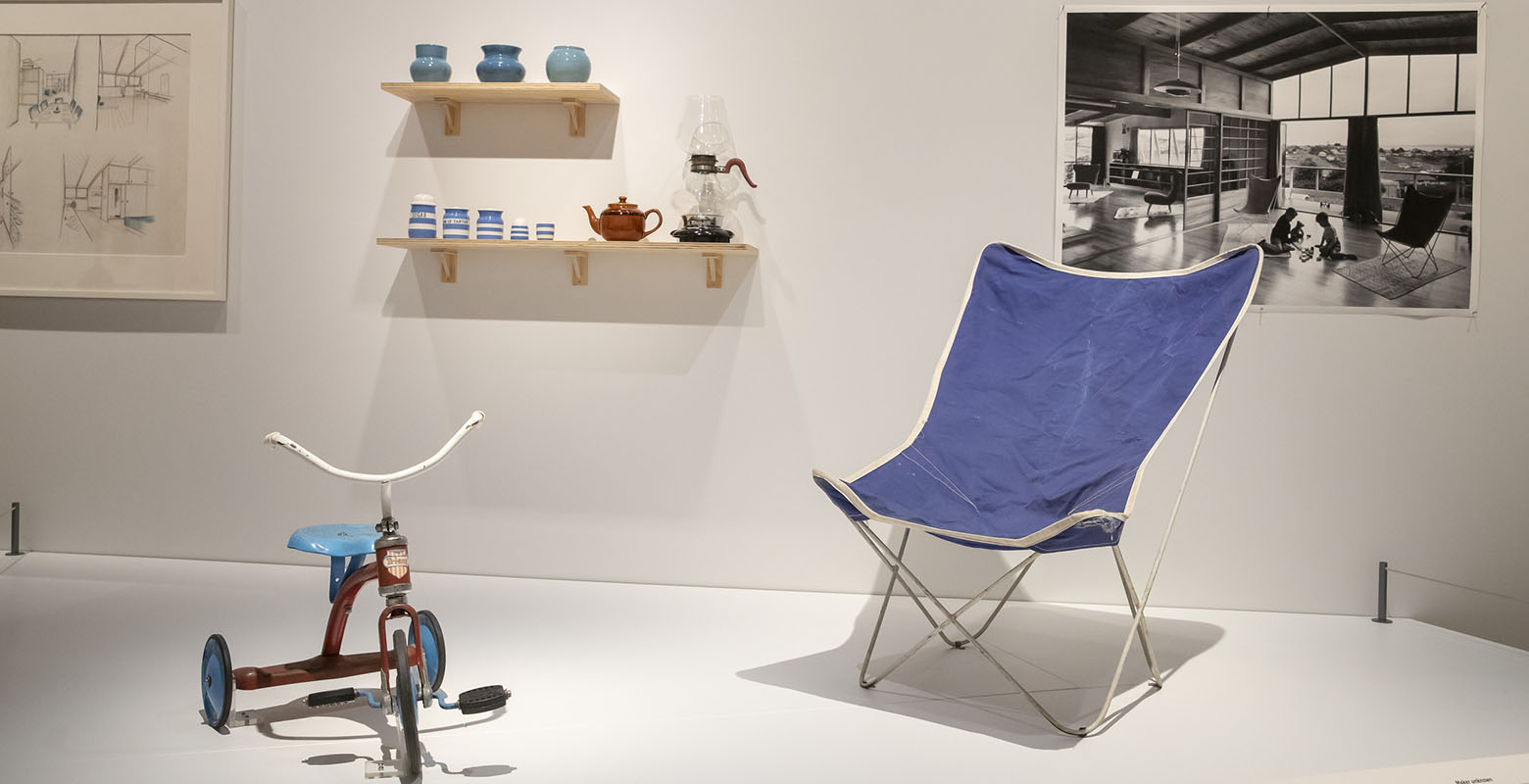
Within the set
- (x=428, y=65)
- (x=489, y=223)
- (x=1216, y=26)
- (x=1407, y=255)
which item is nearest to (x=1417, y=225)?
(x=1407, y=255)

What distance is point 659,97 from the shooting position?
345 centimetres

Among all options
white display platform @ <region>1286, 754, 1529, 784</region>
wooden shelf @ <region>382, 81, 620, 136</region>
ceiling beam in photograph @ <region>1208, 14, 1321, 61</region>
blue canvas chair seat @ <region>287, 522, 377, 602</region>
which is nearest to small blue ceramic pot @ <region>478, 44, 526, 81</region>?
wooden shelf @ <region>382, 81, 620, 136</region>

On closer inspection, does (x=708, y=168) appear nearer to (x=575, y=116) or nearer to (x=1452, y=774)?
(x=575, y=116)

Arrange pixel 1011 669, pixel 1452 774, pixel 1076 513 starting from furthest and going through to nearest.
A: pixel 1011 669
pixel 1076 513
pixel 1452 774

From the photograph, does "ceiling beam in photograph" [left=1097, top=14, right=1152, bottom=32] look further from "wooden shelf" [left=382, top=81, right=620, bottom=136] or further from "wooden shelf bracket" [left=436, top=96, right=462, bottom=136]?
"wooden shelf bracket" [left=436, top=96, right=462, bottom=136]

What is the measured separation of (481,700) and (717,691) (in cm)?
58

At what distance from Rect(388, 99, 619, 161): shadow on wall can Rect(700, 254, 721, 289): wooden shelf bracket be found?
1.54 ft

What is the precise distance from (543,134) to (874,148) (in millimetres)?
1046

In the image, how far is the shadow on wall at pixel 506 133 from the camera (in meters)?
3.48

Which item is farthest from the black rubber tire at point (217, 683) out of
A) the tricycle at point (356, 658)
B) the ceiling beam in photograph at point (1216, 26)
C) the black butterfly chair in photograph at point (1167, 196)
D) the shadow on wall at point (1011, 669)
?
the ceiling beam in photograph at point (1216, 26)

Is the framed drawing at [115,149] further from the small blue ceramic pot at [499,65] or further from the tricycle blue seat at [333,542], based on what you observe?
the tricycle blue seat at [333,542]

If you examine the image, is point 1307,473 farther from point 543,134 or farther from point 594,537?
point 543,134

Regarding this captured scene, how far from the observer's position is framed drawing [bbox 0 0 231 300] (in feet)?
11.6

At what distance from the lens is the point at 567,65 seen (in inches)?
129
